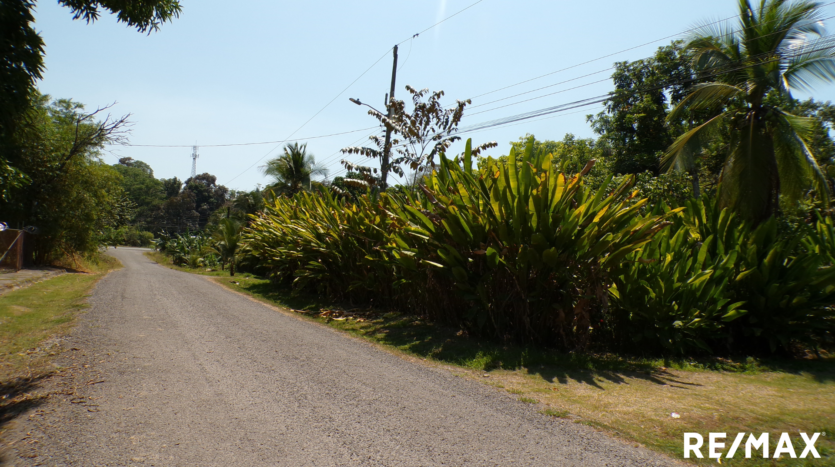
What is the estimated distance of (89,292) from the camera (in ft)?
42.2

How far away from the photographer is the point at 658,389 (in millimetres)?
5230

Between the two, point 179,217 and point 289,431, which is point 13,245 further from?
point 179,217

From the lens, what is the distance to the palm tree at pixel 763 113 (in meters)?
9.98

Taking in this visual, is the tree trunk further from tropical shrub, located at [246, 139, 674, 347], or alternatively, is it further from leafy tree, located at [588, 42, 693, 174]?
tropical shrub, located at [246, 139, 674, 347]

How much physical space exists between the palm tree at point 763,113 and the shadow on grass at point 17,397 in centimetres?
1176

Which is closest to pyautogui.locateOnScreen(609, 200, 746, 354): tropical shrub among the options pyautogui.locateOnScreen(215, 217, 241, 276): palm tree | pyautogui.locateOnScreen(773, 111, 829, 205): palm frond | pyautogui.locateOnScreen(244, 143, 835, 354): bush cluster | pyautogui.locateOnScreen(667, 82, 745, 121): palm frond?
pyautogui.locateOnScreen(244, 143, 835, 354): bush cluster

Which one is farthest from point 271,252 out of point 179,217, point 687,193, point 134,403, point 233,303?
point 179,217

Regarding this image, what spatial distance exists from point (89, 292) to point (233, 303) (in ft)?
13.6

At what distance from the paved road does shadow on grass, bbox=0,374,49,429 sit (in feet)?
1.07

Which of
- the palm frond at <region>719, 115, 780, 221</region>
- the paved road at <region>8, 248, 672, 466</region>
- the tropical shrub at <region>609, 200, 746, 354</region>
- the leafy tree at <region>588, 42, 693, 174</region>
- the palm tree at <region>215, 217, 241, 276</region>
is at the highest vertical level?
the leafy tree at <region>588, 42, 693, 174</region>

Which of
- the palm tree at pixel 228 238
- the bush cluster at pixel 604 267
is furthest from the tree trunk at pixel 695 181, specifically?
the palm tree at pixel 228 238

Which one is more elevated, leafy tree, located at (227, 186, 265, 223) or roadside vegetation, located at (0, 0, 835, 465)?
leafy tree, located at (227, 186, 265, 223)

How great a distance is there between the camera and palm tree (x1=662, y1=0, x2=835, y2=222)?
9.98 metres

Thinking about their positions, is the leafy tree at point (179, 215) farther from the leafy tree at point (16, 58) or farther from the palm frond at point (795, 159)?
the palm frond at point (795, 159)
